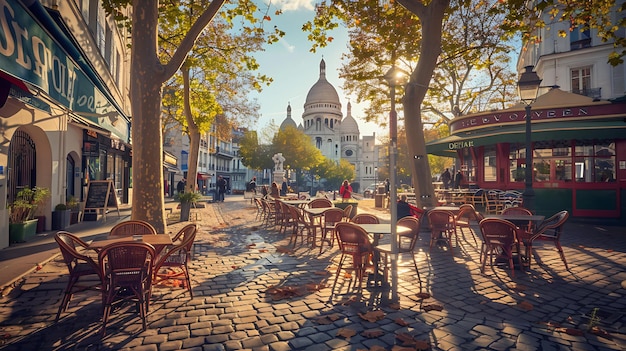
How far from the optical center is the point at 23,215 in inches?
302

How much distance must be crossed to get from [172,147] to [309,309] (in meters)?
46.0

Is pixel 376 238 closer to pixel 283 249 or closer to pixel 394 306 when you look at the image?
pixel 394 306

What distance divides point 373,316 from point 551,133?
11.4 meters

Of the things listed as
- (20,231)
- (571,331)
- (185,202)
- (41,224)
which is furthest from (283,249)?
(41,224)

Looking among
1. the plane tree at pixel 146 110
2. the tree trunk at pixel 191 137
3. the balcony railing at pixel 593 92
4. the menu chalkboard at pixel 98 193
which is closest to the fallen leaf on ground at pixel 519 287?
the plane tree at pixel 146 110

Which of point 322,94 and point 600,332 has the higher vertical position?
point 322,94

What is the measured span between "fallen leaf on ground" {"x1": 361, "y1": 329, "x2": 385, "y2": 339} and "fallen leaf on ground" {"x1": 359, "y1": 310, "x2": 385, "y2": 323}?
25 centimetres

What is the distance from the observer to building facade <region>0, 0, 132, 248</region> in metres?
5.07

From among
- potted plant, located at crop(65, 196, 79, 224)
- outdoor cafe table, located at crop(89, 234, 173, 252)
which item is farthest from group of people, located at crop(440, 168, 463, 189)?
potted plant, located at crop(65, 196, 79, 224)

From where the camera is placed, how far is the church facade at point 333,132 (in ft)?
329

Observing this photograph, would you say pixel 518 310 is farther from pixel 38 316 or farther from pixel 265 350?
pixel 38 316

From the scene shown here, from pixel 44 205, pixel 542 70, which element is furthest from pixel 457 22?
pixel 44 205

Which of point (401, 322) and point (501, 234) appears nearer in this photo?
point (401, 322)

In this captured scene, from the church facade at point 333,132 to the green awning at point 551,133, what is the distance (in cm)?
8289
